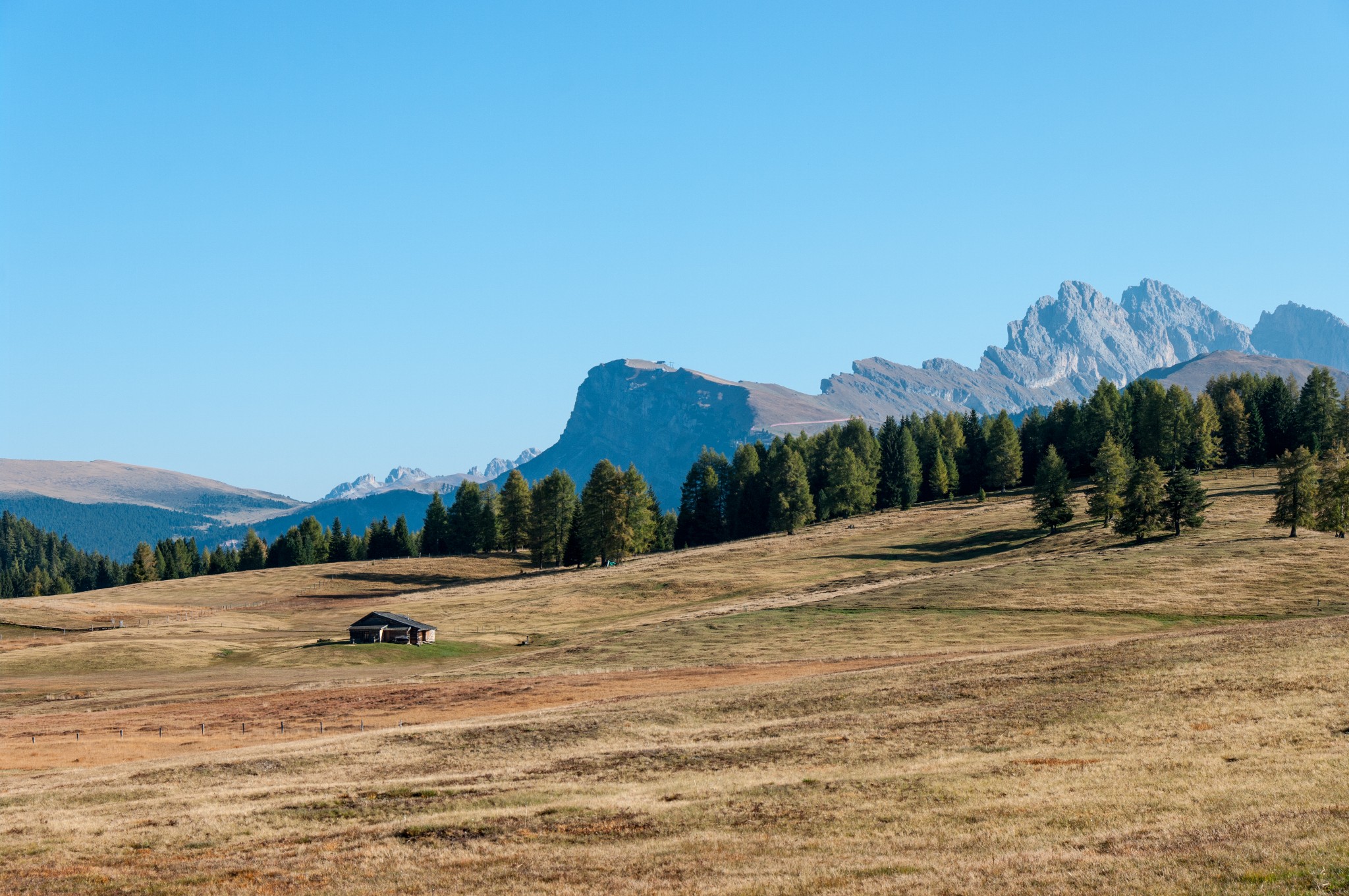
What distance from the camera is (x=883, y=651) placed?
68.4 meters

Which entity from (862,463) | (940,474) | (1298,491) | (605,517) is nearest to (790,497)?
A: (862,463)

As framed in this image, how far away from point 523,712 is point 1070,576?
5880 centimetres

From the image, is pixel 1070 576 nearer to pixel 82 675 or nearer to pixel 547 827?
pixel 547 827

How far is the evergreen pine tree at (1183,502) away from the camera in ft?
357

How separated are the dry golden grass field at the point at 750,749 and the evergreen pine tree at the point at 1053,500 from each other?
90.6 feet

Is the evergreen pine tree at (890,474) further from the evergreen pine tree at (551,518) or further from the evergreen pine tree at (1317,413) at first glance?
the evergreen pine tree at (1317,413)

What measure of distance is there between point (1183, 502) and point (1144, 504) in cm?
436

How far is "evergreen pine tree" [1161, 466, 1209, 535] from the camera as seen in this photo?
10894 cm

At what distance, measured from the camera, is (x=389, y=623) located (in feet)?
305

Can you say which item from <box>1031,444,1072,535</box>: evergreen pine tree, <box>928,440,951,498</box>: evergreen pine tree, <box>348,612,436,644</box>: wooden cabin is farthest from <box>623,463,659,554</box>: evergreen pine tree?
<box>348,612,436,644</box>: wooden cabin

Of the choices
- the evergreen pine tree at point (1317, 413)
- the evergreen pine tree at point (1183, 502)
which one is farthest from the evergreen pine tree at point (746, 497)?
the evergreen pine tree at point (1317, 413)

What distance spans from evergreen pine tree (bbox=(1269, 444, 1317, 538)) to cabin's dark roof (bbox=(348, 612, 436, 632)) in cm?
8092

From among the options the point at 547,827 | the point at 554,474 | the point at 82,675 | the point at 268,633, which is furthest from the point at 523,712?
the point at 554,474

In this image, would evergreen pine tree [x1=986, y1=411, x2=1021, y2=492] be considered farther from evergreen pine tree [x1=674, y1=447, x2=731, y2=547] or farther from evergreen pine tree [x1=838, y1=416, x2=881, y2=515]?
evergreen pine tree [x1=674, y1=447, x2=731, y2=547]
